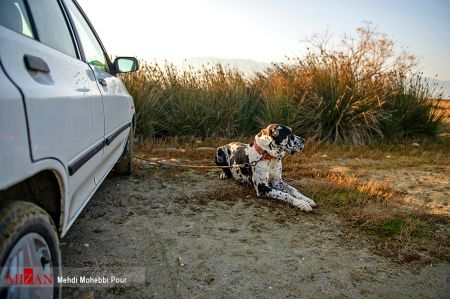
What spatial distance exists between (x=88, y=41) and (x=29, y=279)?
93.1 inches

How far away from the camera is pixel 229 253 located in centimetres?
263

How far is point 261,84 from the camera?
909 centimetres

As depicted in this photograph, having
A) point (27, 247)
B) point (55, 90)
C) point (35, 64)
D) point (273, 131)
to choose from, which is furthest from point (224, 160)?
point (27, 247)

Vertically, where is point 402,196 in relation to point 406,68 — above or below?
below

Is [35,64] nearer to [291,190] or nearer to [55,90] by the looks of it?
[55,90]

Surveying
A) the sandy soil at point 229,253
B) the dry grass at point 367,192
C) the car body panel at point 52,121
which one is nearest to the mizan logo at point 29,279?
the car body panel at point 52,121

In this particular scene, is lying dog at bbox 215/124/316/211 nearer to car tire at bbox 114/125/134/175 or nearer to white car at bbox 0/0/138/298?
car tire at bbox 114/125/134/175

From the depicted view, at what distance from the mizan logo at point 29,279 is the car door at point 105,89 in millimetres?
1165

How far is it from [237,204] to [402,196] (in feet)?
6.46

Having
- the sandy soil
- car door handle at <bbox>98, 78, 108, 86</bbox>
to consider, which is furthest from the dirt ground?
car door handle at <bbox>98, 78, 108, 86</bbox>

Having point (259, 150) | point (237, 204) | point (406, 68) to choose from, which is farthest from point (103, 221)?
point (406, 68)

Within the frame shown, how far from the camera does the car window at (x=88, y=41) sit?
8.95ft

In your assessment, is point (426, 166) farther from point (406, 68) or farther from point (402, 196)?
point (406, 68)

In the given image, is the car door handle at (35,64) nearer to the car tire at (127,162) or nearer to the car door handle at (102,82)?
the car door handle at (102,82)
